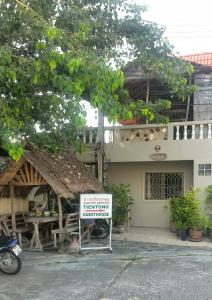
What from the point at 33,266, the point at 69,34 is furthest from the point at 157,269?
the point at 69,34

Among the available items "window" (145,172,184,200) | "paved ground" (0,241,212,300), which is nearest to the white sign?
"paved ground" (0,241,212,300)

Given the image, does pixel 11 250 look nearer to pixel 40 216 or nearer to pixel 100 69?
pixel 40 216

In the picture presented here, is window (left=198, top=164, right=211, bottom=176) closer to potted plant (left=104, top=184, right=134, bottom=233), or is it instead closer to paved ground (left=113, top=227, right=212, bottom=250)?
paved ground (left=113, top=227, right=212, bottom=250)

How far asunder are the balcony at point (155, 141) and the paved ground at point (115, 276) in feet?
11.5

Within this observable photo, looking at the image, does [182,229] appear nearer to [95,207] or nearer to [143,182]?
[143,182]

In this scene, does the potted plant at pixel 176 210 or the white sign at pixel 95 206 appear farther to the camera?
the potted plant at pixel 176 210

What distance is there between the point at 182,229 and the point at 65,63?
6.58 metres

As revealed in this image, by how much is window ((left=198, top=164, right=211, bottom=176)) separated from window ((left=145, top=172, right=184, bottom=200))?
1.26m

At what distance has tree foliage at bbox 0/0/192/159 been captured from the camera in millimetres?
6527

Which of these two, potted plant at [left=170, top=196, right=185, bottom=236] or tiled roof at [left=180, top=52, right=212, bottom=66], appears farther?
tiled roof at [left=180, top=52, right=212, bottom=66]

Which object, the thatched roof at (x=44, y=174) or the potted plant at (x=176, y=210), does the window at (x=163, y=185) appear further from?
the thatched roof at (x=44, y=174)

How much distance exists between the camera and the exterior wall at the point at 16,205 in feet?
33.8

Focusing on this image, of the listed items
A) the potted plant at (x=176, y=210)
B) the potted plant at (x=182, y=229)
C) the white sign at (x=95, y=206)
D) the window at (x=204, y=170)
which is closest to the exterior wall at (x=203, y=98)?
the window at (x=204, y=170)

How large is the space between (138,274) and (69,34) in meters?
4.44
